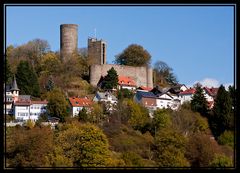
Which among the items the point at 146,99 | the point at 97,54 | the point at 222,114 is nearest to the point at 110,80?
the point at 146,99

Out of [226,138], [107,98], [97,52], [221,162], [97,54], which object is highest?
[97,52]

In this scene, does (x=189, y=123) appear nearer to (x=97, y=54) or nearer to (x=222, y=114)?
(x=222, y=114)

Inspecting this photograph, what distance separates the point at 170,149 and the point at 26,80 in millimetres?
10317

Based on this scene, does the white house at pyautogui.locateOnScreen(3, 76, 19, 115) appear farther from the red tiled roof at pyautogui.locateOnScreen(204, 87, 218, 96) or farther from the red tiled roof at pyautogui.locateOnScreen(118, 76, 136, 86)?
the red tiled roof at pyautogui.locateOnScreen(204, 87, 218, 96)

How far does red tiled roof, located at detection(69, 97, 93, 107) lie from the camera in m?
32.8

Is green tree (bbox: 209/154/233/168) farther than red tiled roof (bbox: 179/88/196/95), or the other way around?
red tiled roof (bbox: 179/88/196/95)

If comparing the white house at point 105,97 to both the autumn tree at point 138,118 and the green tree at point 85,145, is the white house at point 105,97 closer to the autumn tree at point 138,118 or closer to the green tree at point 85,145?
the autumn tree at point 138,118

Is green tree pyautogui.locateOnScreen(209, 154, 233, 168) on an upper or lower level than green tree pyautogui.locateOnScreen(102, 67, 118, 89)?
lower

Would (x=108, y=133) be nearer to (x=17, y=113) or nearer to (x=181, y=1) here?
(x=17, y=113)

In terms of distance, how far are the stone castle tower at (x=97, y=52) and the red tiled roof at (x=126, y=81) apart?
182 centimetres

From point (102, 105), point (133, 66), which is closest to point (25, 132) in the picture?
point (102, 105)

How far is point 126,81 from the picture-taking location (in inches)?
1529

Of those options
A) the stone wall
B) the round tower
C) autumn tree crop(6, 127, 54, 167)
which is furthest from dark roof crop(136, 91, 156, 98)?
autumn tree crop(6, 127, 54, 167)

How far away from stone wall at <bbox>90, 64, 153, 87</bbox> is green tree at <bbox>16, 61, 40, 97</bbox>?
489cm
